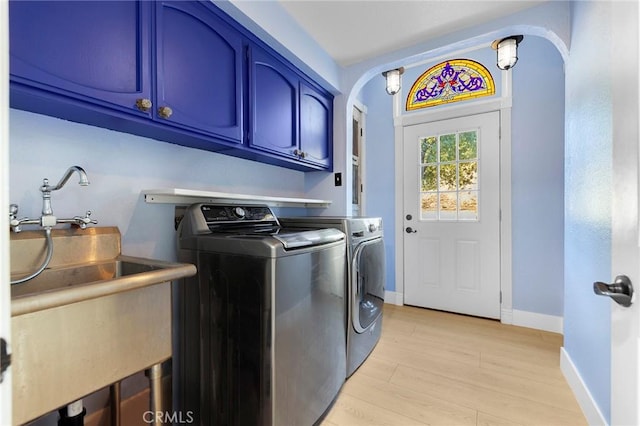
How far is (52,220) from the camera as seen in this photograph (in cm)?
92

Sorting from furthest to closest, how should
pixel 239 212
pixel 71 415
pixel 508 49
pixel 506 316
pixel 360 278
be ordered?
pixel 506 316, pixel 508 49, pixel 360 278, pixel 239 212, pixel 71 415

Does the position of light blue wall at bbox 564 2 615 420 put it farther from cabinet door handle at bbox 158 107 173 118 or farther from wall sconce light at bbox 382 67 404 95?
cabinet door handle at bbox 158 107 173 118

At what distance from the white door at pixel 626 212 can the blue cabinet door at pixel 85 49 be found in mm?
1469

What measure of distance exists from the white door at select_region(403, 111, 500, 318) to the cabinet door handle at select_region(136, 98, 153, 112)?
2622mm

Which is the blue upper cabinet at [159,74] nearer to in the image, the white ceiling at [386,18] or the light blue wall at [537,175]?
the white ceiling at [386,18]

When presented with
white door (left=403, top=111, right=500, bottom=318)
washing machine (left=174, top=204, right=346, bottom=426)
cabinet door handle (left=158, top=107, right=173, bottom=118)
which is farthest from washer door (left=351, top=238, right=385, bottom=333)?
cabinet door handle (left=158, top=107, right=173, bottom=118)

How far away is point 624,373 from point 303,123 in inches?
77.0

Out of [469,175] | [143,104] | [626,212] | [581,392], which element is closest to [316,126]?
[143,104]

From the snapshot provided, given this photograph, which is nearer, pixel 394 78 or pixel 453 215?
pixel 394 78

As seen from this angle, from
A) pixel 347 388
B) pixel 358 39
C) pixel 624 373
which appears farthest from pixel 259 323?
pixel 358 39

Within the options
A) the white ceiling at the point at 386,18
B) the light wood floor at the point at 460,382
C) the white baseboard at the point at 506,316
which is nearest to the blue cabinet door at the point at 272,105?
the white ceiling at the point at 386,18

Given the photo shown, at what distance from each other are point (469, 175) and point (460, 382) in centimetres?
193

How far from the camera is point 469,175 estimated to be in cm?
284

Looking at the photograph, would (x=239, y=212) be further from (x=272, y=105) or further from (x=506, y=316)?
(x=506, y=316)
